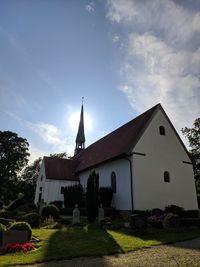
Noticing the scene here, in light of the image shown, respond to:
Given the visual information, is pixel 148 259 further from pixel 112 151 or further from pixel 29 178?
pixel 29 178

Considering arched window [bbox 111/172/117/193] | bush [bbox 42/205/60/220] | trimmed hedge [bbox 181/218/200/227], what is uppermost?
arched window [bbox 111/172/117/193]

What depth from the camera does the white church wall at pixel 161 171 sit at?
2008 cm

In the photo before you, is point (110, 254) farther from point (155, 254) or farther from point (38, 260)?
point (38, 260)

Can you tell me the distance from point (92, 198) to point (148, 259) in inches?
446

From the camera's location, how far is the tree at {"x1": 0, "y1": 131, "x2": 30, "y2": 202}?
4950 cm

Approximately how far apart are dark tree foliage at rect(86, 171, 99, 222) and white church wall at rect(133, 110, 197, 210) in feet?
10.8

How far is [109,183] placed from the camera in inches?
922

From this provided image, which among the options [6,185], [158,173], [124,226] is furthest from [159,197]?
[6,185]

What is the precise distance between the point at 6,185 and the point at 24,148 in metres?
8.44

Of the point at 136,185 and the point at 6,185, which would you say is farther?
the point at 6,185

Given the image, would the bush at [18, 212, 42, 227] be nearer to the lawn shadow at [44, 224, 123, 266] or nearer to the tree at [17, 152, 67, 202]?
the lawn shadow at [44, 224, 123, 266]

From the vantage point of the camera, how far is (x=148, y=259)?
7.27 metres

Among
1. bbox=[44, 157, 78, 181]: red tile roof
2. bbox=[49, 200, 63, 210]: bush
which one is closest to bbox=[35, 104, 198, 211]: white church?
bbox=[49, 200, 63, 210]: bush

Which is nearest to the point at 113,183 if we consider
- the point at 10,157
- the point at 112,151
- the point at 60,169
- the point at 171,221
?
the point at 112,151
